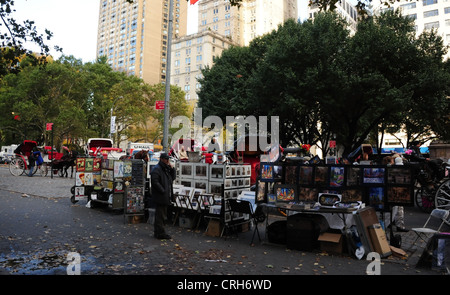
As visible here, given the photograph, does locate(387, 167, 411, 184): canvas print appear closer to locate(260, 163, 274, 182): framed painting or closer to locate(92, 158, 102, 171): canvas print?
locate(260, 163, 274, 182): framed painting

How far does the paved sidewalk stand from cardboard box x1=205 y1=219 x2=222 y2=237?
0.19 meters

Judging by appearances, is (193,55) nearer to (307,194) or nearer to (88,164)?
(88,164)

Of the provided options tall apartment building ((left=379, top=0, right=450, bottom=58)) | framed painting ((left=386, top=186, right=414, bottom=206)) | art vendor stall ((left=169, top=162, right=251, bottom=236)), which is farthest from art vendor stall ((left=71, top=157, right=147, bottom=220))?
tall apartment building ((left=379, top=0, right=450, bottom=58))

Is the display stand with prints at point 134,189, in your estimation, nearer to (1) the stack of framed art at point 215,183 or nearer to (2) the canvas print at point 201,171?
(1) the stack of framed art at point 215,183

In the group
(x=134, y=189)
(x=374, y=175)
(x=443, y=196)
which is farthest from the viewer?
(x=443, y=196)

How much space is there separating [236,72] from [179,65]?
66055 millimetres

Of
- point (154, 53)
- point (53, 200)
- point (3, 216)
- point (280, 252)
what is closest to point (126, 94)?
point (53, 200)

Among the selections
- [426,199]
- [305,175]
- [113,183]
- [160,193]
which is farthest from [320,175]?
[426,199]

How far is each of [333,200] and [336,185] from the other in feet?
1.14

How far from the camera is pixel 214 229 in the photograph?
809cm

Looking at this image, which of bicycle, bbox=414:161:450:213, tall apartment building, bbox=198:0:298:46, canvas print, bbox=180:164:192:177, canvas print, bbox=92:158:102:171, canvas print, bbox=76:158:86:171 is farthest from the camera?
tall apartment building, bbox=198:0:298:46

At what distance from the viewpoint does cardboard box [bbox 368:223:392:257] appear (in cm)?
637

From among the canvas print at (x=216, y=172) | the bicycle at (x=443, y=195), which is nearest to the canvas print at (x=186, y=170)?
the canvas print at (x=216, y=172)

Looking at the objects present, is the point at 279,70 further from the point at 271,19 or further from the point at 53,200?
the point at 271,19
